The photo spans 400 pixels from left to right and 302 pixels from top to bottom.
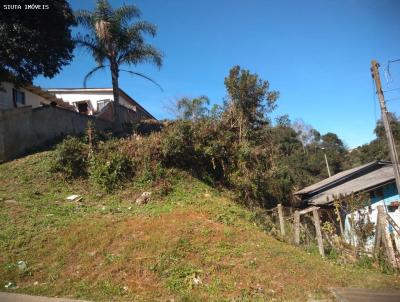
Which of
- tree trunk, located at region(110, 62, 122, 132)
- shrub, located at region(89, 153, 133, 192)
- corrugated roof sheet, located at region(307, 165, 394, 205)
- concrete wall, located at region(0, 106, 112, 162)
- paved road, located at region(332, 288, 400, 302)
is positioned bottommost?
paved road, located at region(332, 288, 400, 302)

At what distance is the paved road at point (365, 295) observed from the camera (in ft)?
19.7

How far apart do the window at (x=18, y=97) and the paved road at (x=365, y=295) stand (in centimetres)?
2129

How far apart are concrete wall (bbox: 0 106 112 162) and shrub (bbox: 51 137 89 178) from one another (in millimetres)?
3325

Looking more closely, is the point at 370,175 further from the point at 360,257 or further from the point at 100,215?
→ the point at 100,215

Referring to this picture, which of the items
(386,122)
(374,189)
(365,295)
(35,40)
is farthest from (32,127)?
(374,189)

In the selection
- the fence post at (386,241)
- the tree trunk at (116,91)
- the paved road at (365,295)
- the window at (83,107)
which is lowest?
the paved road at (365,295)

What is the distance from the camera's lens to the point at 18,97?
21953mm

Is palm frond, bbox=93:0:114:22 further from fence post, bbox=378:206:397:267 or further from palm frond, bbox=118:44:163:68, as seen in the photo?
fence post, bbox=378:206:397:267

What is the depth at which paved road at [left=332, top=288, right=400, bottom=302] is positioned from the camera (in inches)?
236

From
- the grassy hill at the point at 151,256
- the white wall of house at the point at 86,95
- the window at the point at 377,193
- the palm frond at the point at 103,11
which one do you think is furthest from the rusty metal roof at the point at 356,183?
the white wall of house at the point at 86,95

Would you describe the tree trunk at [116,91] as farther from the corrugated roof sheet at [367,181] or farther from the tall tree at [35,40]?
the corrugated roof sheet at [367,181]

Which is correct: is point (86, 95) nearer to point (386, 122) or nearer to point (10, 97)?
point (10, 97)

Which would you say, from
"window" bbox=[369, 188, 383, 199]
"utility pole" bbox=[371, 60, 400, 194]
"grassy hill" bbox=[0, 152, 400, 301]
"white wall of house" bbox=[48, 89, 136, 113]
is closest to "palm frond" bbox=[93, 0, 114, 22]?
"white wall of house" bbox=[48, 89, 136, 113]

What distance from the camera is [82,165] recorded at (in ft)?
44.5
